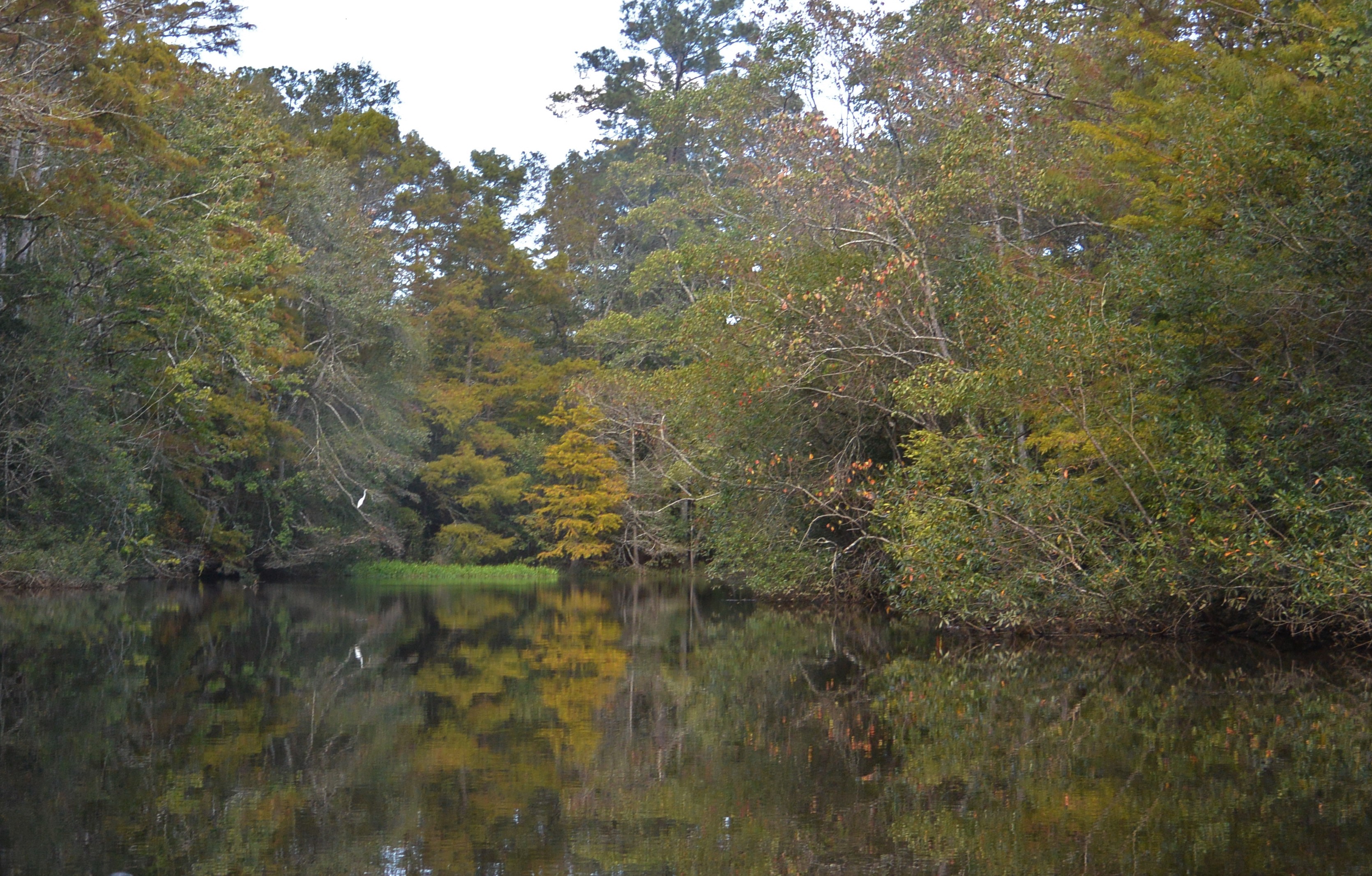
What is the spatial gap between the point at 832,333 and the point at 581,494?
20545 mm

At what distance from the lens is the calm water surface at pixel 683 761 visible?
477cm

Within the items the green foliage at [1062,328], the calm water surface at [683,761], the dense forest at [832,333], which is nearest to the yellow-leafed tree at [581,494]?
the dense forest at [832,333]

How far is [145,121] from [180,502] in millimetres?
10490

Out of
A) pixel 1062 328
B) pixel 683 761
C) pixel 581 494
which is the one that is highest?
pixel 1062 328

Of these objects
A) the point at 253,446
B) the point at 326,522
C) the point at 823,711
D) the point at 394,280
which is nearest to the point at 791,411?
the point at 823,711

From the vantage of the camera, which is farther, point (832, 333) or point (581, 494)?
point (581, 494)

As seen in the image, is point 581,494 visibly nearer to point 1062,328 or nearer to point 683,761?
point 1062,328

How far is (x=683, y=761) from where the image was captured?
22.0 ft

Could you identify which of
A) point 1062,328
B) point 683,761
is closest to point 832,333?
point 1062,328

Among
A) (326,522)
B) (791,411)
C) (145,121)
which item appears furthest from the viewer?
(326,522)

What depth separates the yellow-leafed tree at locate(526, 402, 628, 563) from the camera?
35625mm

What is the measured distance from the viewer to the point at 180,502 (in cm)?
2780

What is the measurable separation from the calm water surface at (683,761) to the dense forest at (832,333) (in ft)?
5.96

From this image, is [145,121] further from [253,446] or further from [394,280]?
[394,280]
